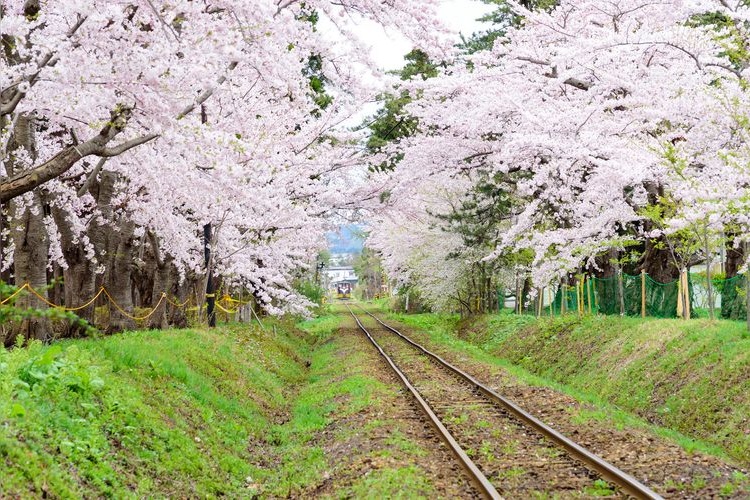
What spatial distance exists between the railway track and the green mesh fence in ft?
18.9

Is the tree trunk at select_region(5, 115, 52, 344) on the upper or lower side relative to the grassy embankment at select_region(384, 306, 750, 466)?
upper

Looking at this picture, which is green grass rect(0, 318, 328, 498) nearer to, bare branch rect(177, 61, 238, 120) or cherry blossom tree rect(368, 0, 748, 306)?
bare branch rect(177, 61, 238, 120)

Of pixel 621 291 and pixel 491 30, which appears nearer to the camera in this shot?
A: pixel 621 291

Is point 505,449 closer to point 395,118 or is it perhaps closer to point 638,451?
point 638,451

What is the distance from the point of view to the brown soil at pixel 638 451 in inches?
319

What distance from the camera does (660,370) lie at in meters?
14.7

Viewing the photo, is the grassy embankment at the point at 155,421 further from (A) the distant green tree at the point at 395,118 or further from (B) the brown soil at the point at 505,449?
(A) the distant green tree at the point at 395,118

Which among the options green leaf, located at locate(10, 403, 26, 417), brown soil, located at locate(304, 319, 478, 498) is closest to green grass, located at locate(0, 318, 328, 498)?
green leaf, located at locate(10, 403, 26, 417)

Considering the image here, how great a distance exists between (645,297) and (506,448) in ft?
36.7

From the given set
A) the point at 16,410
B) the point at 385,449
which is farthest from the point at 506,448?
the point at 16,410

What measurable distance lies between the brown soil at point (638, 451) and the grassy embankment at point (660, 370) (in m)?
0.54

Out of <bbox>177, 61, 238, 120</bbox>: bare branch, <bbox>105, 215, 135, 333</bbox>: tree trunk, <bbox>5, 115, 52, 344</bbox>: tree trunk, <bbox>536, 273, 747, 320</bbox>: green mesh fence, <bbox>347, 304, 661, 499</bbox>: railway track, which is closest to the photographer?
<bbox>347, 304, 661, 499</bbox>: railway track

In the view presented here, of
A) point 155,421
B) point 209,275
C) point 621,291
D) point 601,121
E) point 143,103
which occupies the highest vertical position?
point 601,121

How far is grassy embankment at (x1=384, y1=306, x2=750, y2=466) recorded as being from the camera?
38.6 ft
